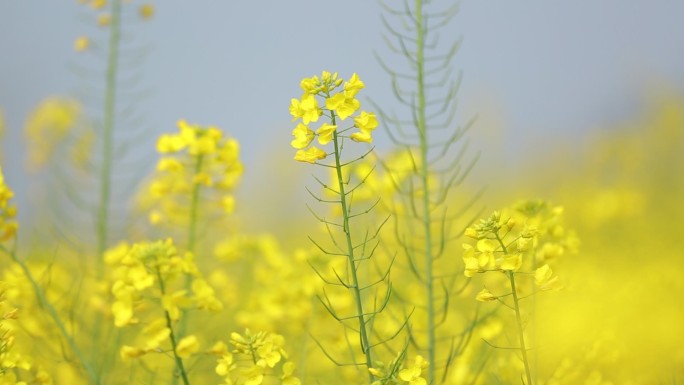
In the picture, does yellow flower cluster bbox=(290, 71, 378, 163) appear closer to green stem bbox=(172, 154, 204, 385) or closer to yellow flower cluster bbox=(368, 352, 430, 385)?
yellow flower cluster bbox=(368, 352, 430, 385)

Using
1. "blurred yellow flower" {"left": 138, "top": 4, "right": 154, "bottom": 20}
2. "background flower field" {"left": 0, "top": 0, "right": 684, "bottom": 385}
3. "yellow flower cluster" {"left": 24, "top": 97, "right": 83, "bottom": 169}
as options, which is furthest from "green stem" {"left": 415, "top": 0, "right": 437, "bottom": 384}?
"yellow flower cluster" {"left": 24, "top": 97, "right": 83, "bottom": 169}

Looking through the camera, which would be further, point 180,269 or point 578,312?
point 578,312

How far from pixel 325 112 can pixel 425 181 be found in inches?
24.6

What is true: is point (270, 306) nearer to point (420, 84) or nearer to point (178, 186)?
point (178, 186)

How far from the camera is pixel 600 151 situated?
5.25m

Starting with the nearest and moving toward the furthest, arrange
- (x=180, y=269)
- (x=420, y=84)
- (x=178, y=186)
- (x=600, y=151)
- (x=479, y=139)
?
(x=180, y=269) < (x=420, y=84) < (x=178, y=186) < (x=600, y=151) < (x=479, y=139)

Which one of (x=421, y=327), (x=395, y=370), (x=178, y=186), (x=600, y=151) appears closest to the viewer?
(x=395, y=370)

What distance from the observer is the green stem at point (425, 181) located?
2287 mm

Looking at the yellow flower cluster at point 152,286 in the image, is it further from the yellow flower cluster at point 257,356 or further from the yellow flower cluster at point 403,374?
the yellow flower cluster at point 403,374

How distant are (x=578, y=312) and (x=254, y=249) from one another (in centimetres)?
149

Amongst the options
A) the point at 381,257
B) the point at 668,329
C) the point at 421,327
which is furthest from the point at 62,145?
the point at 668,329

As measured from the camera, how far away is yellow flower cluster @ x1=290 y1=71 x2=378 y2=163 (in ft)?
5.89

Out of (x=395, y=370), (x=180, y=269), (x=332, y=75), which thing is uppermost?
(x=332, y=75)

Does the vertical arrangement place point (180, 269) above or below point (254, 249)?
above
